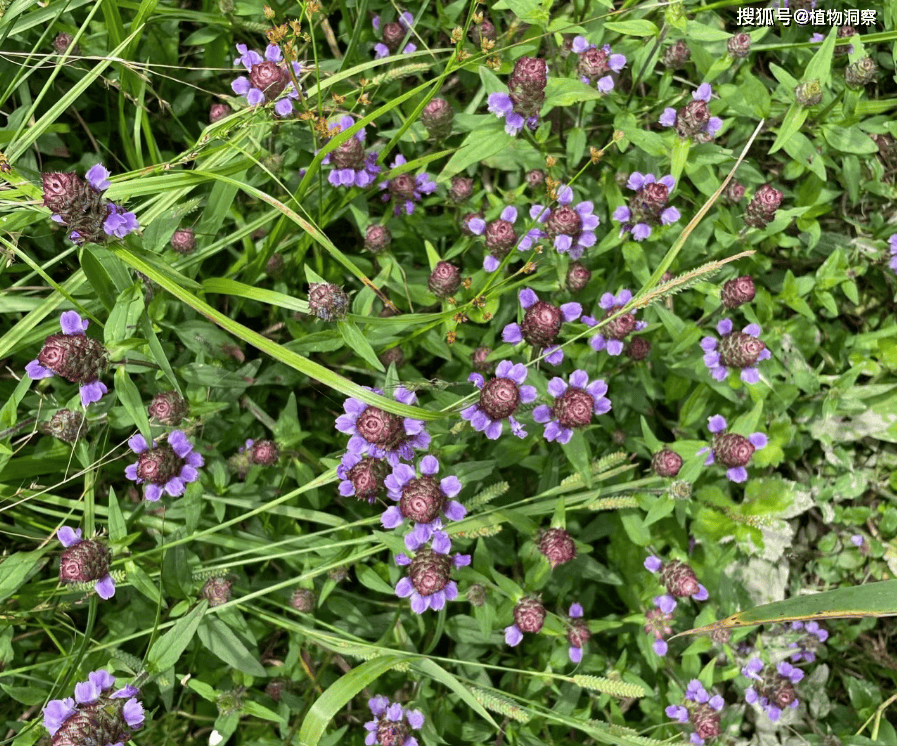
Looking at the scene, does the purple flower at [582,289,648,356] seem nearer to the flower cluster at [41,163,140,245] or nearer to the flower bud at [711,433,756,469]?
the flower bud at [711,433,756,469]

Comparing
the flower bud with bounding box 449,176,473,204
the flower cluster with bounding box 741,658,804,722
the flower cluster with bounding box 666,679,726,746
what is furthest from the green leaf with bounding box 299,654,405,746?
the flower bud with bounding box 449,176,473,204

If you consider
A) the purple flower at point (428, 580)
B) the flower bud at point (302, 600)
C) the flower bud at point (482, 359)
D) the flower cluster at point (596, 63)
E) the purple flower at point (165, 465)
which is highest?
the flower cluster at point (596, 63)

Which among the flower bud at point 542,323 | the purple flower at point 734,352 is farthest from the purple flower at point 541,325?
the purple flower at point 734,352

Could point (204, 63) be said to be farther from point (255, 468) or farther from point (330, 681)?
point (330, 681)

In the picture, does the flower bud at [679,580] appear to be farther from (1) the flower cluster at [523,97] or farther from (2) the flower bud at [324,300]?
(1) the flower cluster at [523,97]

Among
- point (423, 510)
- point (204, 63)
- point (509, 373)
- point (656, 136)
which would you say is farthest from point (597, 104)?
point (423, 510)

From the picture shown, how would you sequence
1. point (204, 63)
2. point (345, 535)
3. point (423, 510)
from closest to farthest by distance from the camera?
point (423, 510), point (345, 535), point (204, 63)
